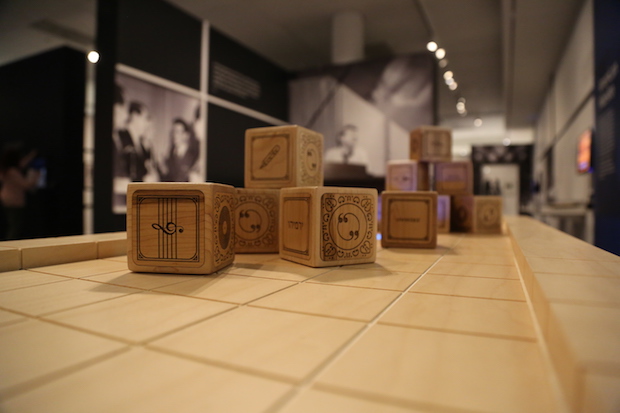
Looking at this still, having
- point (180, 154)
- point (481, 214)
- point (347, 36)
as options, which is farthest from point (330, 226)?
point (347, 36)

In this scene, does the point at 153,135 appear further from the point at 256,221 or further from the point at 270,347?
the point at 270,347

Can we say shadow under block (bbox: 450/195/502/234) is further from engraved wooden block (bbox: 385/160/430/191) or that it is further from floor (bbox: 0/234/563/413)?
floor (bbox: 0/234/563/413)

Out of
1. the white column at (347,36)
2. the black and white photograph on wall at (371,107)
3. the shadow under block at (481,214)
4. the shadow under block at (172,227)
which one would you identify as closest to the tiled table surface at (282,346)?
the shadow under block at (172,227)

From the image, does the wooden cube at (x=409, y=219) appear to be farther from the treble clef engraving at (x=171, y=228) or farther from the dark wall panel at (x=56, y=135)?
the dark wall panel at (x=56, y=135)

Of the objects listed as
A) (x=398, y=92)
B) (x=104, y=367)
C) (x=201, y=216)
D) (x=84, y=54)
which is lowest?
(x=104, y=367)

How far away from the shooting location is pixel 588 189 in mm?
4938

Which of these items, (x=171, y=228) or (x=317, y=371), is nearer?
(x=317, y=371)

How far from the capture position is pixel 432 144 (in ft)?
9.21

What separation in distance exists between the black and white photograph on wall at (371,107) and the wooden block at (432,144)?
2.38 metres

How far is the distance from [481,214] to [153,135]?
3.30m

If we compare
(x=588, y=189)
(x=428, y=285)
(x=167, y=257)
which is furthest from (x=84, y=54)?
(x=588, y=189)

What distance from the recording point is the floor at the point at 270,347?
445mm

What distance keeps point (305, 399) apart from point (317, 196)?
88 centimetres

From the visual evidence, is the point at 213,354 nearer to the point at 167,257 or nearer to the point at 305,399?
the point at 305,399
